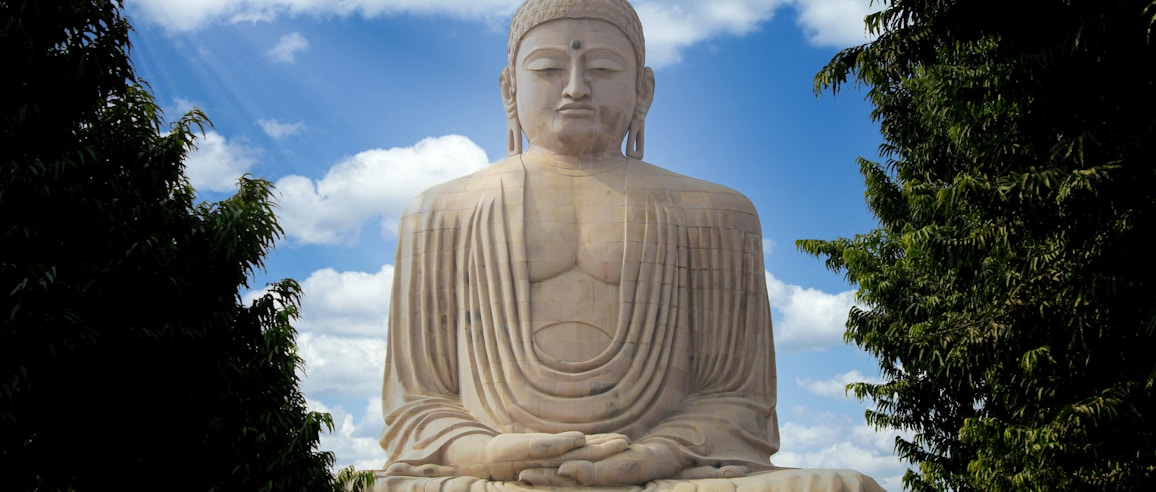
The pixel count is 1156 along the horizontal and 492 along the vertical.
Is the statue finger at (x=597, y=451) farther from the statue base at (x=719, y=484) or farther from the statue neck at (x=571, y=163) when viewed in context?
the statue neck at (x=571, y=163)

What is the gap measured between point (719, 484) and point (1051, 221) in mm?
4065

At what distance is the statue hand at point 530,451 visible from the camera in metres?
12.0

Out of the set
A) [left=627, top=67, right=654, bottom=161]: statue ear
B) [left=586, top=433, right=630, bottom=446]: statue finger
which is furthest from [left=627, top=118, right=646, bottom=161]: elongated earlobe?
[left=586, top=433, right=630, bottom=446]: statue finger

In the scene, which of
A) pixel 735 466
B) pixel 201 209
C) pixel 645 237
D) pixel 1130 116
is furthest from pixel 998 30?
pixel 201 209

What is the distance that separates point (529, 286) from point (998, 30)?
15.7ft

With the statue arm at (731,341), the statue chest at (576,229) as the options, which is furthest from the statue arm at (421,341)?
the statue arm at (731,341)

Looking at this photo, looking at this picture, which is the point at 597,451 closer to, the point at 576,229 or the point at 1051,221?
the point at 576,229

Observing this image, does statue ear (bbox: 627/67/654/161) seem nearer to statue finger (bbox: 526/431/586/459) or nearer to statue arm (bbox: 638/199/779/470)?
statue arm (bbox: 638/199/779/470)

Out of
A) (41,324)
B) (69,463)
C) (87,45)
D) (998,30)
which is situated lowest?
(69,463)

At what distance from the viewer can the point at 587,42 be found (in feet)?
44.8

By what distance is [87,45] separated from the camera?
37.7 ft

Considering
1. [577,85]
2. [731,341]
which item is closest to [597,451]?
[731,341]

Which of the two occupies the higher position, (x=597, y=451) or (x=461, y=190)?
(x=461, y=190)

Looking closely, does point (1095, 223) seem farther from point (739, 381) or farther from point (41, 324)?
point (41, 324)
